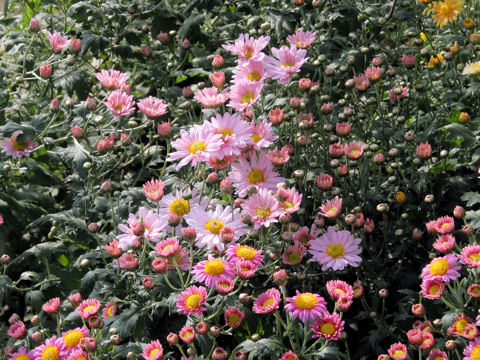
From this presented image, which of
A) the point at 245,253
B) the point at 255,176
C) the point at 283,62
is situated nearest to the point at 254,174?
the point at 255,176

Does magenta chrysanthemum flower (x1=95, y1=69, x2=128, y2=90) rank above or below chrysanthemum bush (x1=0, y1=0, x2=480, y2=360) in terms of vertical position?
above

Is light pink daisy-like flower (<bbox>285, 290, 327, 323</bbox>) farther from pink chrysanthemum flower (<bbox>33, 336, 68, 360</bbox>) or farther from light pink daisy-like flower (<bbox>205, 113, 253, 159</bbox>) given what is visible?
pink chrysanthemum flower (<bbox>33, 336, 68, 360</bbox>)

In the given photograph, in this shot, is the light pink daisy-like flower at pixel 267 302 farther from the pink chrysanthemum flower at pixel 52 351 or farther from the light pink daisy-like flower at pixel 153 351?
the pink chrysanthemum flower at pixel 52 351

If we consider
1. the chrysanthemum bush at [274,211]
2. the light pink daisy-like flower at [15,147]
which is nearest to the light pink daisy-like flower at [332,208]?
the chrysanthemum bush at [274,211]

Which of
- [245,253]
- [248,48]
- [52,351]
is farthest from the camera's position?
[248,48]

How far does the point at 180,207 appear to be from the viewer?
254 cm

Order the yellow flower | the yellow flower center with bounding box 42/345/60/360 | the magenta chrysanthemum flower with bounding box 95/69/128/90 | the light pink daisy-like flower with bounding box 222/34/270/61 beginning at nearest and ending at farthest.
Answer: the yellow flower center with bounding box 42/345/60/360 → the light pink daisy-like flower with bounding box 222/34/270/61 → the magenta chrysanthemum flower with bounding box 95/69/128/90 → the yellow flower

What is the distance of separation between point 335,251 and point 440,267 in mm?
402

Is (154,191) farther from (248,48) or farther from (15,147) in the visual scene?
(15,147)

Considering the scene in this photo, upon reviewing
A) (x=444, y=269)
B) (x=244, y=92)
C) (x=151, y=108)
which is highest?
(x=244, y=92)

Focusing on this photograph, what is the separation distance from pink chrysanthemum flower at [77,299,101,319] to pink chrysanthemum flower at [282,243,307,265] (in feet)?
2.21

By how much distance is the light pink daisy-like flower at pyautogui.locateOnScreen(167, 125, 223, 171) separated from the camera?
2.41m

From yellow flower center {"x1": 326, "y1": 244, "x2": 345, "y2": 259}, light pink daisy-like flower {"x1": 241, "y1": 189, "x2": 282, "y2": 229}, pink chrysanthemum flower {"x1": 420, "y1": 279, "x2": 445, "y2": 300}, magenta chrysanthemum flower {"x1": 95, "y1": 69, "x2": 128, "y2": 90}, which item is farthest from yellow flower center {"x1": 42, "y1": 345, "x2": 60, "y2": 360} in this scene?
pink chrysanthemum flower {"x1": 420, "y1": 279, "x2": 445, "y2": 300}

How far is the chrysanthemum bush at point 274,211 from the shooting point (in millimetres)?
2271
